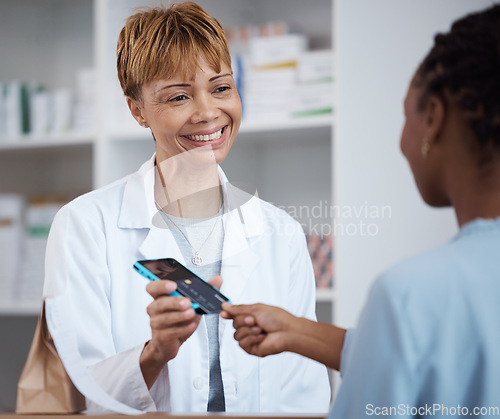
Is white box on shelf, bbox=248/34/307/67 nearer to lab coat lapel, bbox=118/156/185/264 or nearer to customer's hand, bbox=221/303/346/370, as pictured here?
lab coat lapel, bbox=118/156/185/264

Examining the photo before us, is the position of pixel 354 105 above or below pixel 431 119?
above

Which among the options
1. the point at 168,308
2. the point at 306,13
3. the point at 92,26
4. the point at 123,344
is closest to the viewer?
the point at 168,308

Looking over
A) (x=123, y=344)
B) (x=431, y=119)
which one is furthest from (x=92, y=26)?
(x=431, y=119)

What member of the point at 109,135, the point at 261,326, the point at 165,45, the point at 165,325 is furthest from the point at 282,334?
the point at 109,135

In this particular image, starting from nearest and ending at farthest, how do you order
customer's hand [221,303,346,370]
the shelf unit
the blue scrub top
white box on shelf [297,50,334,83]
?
the blue scrub top < customer's hand [221,303,346,370] < the shelf unit < white box on shelf [297,50,334,83]

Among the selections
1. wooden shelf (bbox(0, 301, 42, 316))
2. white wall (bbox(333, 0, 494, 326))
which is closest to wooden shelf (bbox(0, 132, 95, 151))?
wooden shelf (bbox(0, 301, 42, 316))

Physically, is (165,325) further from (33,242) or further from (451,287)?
(33,242)

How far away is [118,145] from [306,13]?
24.0 inches

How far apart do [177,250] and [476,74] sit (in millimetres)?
466

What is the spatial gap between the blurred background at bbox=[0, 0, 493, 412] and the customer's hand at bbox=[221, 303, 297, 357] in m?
0.27

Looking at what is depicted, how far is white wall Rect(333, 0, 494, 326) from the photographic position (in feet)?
3.39

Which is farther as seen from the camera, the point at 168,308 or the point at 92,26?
the point at 92,26

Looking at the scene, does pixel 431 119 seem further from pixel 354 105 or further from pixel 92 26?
pixel 92 26

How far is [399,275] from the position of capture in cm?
49
